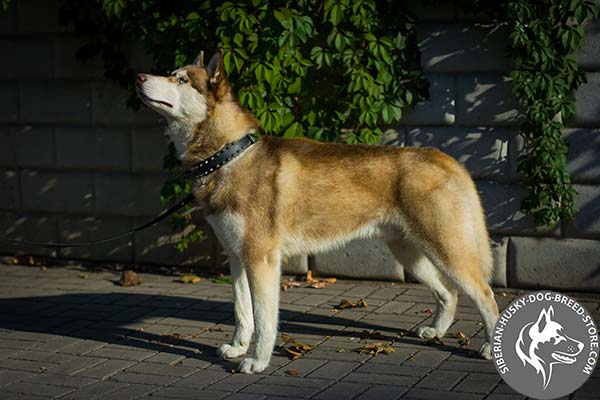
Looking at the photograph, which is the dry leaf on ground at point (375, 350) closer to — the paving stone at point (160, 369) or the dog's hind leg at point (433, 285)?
the dog's hind leg at point (433, 285)

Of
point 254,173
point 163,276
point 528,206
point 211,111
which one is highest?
point 211,111

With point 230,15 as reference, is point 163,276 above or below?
below

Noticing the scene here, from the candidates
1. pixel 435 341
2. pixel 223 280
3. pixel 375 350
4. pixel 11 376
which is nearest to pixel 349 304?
pixel 435 341

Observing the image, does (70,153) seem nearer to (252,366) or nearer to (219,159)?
(219,159)

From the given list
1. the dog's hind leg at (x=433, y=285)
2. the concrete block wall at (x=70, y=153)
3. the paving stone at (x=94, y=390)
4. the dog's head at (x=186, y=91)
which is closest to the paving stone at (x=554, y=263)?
the dog's hind leg at (x=433, y=285)

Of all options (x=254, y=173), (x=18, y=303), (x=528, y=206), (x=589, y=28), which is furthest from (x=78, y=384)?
(x=589, y=28)

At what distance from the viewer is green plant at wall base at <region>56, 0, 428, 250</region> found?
7.59 metres

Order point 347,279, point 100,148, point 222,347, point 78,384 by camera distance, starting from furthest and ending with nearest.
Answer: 1. point 100,148
2. point 347,279
3. point 222,347
4. point 78,384

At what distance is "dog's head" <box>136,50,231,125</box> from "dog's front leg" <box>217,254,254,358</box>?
930 mm

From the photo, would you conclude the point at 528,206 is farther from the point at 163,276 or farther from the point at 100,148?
the point at 100,148

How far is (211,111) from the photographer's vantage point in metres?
5.90

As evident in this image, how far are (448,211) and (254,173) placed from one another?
46.3 inches

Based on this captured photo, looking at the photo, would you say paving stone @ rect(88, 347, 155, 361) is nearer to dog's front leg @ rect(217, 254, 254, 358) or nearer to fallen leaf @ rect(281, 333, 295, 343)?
dog's front leg @ rect(217, 254, 254, 358)

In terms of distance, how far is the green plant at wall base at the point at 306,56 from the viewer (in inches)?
299
